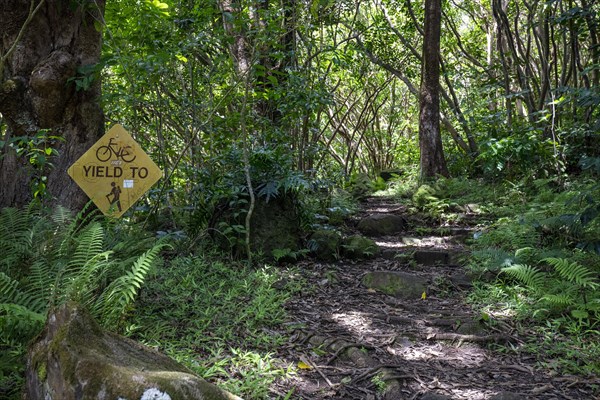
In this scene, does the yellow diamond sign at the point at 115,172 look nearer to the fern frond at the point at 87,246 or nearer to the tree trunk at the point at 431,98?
the fern frond at the point at 87,246

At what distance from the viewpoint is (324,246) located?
661cm

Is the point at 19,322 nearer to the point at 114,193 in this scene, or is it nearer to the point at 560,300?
the point at 114,193

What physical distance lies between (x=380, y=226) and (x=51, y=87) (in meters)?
5.46

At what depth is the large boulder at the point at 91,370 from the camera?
2.00 metres

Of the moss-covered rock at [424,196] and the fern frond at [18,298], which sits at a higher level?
the moss-covered rock at [424,196]

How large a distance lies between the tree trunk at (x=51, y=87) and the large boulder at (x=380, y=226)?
15.4 feet

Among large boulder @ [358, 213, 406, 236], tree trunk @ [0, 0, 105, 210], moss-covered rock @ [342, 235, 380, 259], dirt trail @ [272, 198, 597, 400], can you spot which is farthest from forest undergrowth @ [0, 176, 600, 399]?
large boulder @ [358, 213, 406, 236]

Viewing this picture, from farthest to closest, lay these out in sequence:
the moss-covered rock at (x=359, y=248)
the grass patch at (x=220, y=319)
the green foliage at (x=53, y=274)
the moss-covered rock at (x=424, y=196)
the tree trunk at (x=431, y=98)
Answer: the tree trunk at (x=431, y=98)
the moss-covered rock at (x=424, y=196)
the moss-covered rock at (x=359, y=248)
the grass patch at (x=220, y=319)
the green foliage at (x=53, y=274)

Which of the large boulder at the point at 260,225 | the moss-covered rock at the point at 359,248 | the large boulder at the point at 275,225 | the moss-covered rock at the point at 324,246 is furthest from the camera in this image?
the moss-covered rock at the point at 359,248

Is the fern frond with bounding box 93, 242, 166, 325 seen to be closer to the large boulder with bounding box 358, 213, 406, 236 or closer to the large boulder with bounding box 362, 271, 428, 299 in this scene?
the large boulder with bounding box 362, 271, 428, 299

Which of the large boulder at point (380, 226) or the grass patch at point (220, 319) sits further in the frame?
the large boulder at point (380, 226)

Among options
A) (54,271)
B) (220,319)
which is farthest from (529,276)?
(54,271)

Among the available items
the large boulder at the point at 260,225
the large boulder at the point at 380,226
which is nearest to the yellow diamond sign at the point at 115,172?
the large boulder at the point at 260,225

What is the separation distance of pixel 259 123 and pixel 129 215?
279 centimetres
